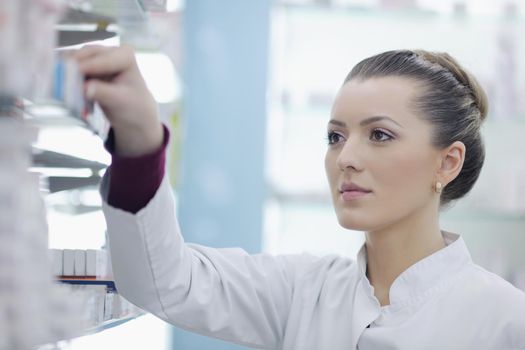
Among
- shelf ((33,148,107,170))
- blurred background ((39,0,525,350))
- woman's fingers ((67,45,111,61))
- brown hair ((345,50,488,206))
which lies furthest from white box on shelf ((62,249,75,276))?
blurred background ((39,0,525,350))

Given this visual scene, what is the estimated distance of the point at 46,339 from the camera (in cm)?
69

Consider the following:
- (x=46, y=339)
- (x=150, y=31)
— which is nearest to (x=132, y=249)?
(x=46, y=339)

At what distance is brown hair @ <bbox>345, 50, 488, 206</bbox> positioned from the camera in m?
1.62

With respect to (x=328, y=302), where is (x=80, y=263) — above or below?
above

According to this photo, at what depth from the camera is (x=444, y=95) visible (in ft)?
5.45

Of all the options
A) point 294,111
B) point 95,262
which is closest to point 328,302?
point 95,262

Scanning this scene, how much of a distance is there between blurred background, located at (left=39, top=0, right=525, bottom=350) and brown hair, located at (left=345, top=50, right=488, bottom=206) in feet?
4.30

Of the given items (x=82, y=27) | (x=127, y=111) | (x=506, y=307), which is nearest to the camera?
(x=127, y=111)

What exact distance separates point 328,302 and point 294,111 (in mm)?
2003

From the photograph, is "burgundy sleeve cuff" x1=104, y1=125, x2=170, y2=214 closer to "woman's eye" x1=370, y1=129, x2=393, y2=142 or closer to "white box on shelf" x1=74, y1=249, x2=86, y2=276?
"white box on shelf" x1=74, y1=249, x2=86, y2=276

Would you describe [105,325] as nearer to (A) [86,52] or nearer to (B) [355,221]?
(A) [86,52]

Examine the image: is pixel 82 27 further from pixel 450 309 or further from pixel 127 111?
pixel 450 309

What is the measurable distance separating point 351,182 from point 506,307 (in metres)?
0.40

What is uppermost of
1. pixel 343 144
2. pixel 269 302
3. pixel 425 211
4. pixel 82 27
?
pixel 82 27
